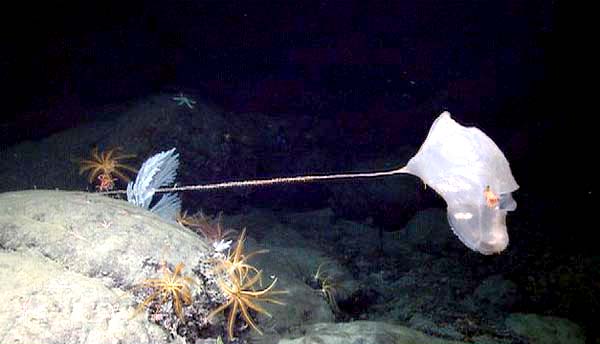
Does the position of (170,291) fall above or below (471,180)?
below

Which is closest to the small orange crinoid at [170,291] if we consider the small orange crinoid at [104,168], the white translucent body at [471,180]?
the white translucent body at [471,180]

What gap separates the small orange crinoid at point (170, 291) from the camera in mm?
2602

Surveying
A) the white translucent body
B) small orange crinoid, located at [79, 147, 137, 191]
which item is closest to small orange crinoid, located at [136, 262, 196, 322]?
the white translucent body

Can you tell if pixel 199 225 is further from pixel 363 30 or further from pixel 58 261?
pixel 363 30

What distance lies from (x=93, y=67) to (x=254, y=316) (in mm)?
9248

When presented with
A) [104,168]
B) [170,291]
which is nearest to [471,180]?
[170,291]

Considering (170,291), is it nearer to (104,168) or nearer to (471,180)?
(471,180)

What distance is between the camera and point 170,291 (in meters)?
2.63

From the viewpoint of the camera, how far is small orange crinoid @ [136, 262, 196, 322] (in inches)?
102

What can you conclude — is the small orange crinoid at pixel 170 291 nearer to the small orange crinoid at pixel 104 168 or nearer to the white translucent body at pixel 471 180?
the white translucent body at pixel 471 180

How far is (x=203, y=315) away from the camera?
110 inches

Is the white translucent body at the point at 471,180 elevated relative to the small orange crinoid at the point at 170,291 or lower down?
elevated

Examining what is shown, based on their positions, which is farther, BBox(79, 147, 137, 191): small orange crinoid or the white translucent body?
BBox(79, 147, 137, 191): small orange crinoid

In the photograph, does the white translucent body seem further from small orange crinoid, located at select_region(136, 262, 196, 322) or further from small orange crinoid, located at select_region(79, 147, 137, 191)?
small orange crinoid, located at select_region(79, 147, 137, 191)
